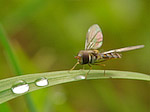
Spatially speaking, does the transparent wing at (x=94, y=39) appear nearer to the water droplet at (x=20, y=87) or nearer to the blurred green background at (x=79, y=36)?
the water droplet at (x=20, y=87)

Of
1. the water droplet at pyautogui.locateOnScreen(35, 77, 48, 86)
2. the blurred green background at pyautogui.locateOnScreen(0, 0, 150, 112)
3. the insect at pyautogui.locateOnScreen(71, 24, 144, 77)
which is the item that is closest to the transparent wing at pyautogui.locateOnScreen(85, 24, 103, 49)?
the insect at pyautogui.locateOnScreen(71, 24, 144, 77)

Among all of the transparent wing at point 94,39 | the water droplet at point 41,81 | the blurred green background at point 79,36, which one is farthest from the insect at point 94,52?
the blurred green background at point 79,36

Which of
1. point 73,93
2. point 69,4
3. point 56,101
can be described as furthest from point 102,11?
point 56,101

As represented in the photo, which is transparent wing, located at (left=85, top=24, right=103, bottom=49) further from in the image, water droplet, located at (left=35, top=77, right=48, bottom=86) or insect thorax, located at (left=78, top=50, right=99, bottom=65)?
water droplet, located at (left=35, top=77, right=48, bottom=86)

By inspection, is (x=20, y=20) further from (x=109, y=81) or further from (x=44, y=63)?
(x=109, y=81)

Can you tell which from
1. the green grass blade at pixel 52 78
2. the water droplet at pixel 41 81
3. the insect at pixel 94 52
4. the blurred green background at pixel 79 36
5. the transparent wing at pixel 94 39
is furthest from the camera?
the blurred green background at pixel 79 36

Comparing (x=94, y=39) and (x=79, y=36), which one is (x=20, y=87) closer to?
(x=94, y=39)
